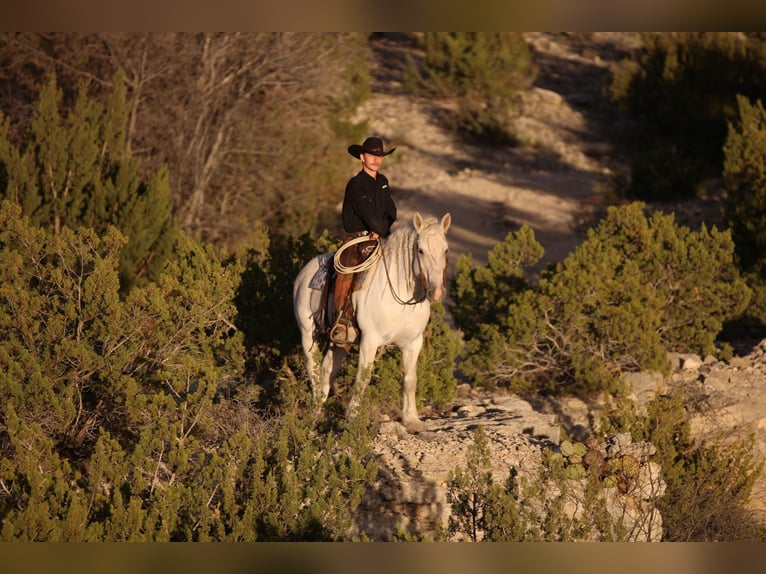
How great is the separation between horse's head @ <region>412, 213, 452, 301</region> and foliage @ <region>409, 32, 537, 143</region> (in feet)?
70.7

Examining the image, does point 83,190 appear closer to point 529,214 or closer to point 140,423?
point 140,423

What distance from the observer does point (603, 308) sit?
12805 mm

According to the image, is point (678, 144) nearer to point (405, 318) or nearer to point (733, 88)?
point (733, 88)

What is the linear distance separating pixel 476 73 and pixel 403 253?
2358 cm

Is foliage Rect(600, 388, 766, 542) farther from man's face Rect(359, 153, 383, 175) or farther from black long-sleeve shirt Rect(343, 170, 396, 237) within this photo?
man's face Rect(359, 153, 383, 175)

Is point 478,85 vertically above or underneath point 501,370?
above

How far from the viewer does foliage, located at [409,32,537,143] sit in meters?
30.3

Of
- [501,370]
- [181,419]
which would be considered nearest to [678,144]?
[501,370]

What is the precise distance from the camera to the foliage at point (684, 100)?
24281mm

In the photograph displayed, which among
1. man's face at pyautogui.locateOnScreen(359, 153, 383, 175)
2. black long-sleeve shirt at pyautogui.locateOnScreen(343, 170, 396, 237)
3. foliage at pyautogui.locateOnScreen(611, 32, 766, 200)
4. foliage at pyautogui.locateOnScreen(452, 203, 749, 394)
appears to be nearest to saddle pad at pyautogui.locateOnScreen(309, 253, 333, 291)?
black long-sleeve shirt at pyautogui.locateOnScreen(343, 170, 396, 237)

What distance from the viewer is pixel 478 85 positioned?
31516mm

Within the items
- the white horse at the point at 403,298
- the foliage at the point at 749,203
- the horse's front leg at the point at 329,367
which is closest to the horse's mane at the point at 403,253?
the white horse at the point at 403,298

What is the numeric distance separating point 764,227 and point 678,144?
36.0 ft

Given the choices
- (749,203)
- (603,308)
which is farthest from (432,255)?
(749,203)
